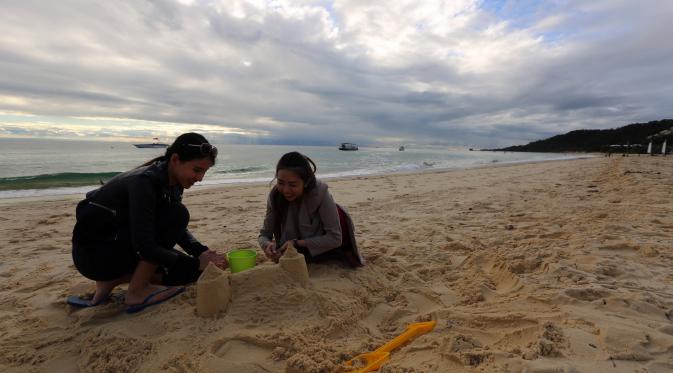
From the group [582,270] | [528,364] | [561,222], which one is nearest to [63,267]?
[528,364]

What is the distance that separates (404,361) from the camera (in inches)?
68.5

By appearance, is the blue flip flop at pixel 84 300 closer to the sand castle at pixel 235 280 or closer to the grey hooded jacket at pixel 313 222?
the sand castle at pixel 235 280

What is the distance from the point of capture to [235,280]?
7.95 feet

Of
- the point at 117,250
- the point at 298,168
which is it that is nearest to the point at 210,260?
the point at 117,250

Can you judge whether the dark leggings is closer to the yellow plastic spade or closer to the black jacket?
the black jacket

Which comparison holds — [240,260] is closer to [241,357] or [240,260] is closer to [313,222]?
[313,222]

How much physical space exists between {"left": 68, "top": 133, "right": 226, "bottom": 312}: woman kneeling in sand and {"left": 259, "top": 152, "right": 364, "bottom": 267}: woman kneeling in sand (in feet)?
1.89

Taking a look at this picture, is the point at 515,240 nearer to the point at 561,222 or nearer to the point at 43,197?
the point at 561,222

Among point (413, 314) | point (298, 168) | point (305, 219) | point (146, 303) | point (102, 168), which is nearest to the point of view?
point (413, 314)

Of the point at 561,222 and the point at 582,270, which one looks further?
the point at 561,222

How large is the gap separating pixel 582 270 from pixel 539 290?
61 centimetres

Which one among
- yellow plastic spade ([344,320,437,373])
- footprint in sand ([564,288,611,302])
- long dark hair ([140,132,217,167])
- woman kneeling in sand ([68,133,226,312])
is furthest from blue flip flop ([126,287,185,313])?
footprint in sand ([564,288,611,302])

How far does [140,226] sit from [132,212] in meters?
0.10

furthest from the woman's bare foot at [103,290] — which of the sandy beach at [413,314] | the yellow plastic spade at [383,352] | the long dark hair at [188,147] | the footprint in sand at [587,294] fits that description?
the footprint in sand at [587,294]
